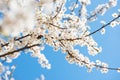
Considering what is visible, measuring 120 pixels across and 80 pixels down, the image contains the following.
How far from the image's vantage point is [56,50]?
229 inches

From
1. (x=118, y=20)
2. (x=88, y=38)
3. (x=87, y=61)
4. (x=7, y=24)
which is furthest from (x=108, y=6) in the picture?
(x=7, y=24)

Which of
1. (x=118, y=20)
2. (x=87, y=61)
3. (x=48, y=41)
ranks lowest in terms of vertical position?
(x=48, y=41)

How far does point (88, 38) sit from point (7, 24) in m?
4.91

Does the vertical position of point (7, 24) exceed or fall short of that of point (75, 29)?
it falls short

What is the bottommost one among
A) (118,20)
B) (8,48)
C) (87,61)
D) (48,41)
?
(8,48)

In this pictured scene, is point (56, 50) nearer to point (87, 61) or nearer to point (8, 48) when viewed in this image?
point (87, 61)

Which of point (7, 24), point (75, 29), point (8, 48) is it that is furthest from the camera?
point (75, 29)

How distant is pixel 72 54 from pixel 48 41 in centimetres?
68

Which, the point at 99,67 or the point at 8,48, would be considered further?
the point at 99,67

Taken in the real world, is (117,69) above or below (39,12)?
above

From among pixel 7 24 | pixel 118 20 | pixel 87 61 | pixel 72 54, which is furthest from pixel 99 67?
pixel 7 24

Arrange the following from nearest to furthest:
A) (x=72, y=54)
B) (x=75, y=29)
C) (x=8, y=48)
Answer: (x=8, y=48) < (x=75, y=29) < (x=72, y=54)

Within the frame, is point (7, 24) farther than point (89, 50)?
No

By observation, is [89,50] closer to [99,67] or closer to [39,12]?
[99,67]
